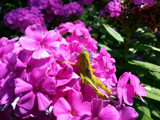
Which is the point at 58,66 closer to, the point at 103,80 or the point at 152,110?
the point at 103,80

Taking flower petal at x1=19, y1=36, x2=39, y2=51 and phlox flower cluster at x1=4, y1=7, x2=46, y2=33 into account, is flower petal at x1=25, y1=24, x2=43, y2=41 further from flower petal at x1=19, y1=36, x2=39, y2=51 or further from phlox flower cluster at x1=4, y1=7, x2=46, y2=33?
phlox flower cluster at x1=4, y1=7, x2=46, y2=33

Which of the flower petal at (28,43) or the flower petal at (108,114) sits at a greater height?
the flower petal at (28,43)

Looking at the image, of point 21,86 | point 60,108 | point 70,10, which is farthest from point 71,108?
point 70,10

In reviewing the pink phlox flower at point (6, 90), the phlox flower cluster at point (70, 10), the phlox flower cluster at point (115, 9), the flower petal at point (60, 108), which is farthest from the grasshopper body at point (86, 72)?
the phlox flower cluster at point (70, 10)

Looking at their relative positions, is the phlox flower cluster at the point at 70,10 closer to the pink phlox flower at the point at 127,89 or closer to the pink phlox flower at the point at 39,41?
the pink phlox flower at the point at 39,41

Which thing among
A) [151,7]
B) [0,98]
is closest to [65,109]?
[0,98]

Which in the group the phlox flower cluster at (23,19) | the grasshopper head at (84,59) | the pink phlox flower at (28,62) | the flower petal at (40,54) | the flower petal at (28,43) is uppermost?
the flower petal at (28,43)
